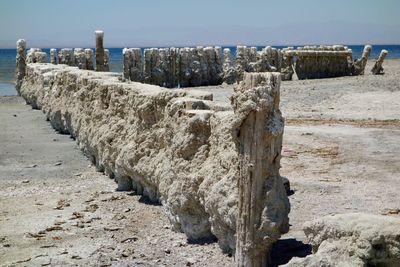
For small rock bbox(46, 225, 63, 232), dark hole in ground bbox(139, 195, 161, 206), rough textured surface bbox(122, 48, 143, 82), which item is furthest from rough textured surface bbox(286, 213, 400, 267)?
rough textured surface bbox(122, 48, 143, 82)

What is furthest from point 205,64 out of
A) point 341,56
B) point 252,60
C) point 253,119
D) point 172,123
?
point 253,119

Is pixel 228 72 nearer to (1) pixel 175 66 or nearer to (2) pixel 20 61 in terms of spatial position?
(1) pixel 175 66

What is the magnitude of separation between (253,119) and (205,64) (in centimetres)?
2247

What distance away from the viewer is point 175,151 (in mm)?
8289

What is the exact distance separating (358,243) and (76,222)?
485 cm

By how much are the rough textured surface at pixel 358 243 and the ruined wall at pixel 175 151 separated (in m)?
1.07

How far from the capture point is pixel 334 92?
22.5 m

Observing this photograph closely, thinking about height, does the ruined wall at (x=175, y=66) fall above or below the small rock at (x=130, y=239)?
above

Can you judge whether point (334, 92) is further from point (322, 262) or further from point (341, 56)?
point (322, 262)

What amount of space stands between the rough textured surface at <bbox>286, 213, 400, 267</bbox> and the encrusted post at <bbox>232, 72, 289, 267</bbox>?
1005 mm

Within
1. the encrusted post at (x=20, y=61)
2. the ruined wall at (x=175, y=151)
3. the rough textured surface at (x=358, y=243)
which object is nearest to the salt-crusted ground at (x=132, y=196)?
the ruined wall at (x=175, y=151)

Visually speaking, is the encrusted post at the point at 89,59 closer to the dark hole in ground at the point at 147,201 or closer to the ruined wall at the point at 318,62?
the ruined wall at the point at 318,62

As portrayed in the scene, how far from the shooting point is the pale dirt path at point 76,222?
7.38 meters

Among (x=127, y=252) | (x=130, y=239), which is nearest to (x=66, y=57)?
(x=130, y=239)
